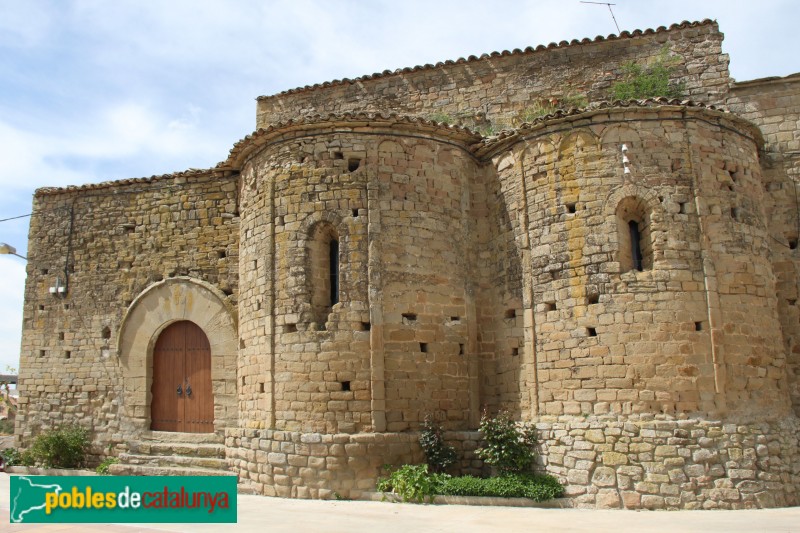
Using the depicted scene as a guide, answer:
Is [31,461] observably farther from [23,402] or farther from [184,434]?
[184,434]

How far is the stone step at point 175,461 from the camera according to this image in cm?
1160

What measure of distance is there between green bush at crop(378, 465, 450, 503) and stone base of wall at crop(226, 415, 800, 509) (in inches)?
9.8

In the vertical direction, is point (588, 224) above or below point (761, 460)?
above

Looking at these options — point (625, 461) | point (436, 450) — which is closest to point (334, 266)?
point (436, 450)

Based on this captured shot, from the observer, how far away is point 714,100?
11.9 m

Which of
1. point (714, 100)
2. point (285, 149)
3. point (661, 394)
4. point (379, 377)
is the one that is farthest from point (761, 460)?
point (285, 149)

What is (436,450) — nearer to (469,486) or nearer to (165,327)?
(469,486)

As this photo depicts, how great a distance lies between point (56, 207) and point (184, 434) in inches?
229

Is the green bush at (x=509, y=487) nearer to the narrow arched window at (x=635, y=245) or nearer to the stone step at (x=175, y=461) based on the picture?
the narrow arched window at (x=635, y=245)

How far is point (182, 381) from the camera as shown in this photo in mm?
12680

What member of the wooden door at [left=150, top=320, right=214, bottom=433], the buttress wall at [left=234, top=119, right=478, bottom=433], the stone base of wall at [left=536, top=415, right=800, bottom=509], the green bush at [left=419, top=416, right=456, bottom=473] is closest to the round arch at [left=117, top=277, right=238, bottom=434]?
the wooden door at [left=150, top=320, right=214, bottom=433]

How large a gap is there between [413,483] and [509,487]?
129cm

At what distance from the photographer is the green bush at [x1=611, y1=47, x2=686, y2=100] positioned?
12.2 metres

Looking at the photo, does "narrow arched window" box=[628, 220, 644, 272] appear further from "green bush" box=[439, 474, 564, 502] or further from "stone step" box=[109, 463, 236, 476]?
"stone step" box=[109, 463, 236, 476]
